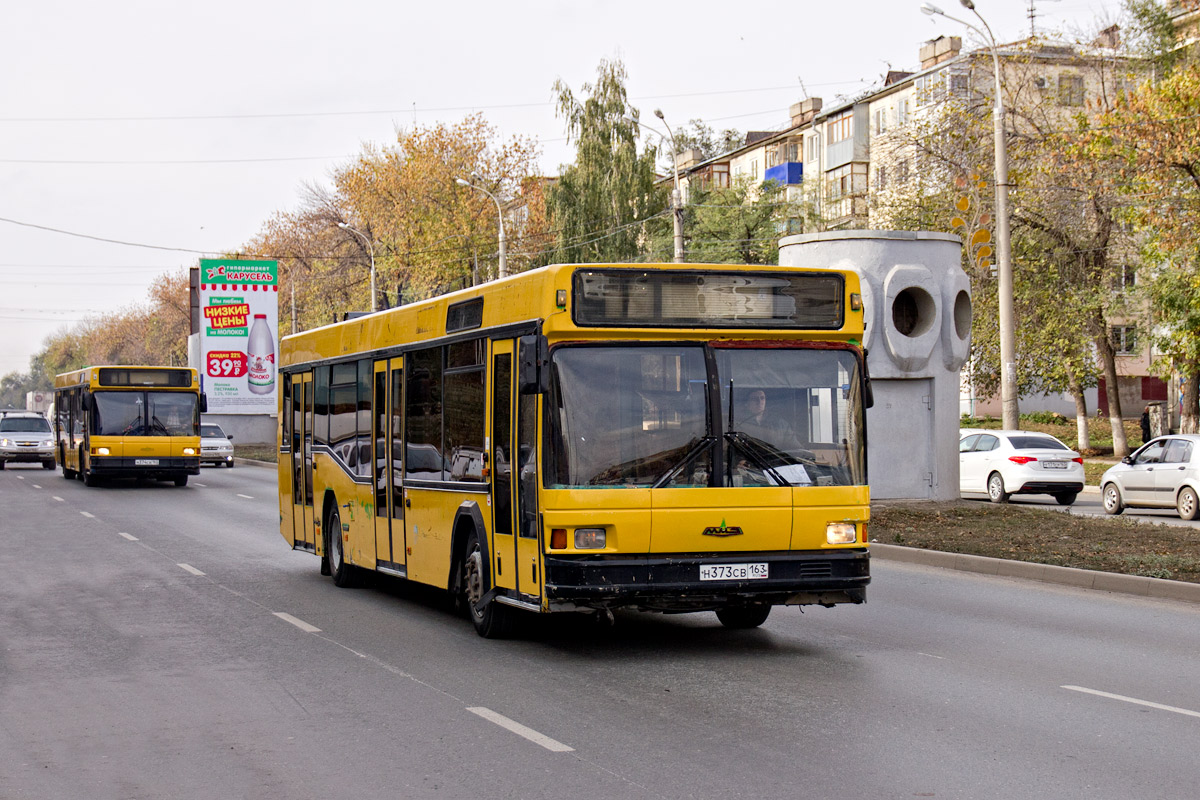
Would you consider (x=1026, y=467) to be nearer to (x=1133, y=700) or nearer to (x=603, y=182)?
(x=1133, y=700)

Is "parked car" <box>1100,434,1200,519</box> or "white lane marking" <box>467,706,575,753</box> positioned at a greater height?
"parked car" <box>1100,434,1200,519</box>

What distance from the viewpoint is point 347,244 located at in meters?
79.5

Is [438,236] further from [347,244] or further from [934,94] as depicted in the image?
[934,94]

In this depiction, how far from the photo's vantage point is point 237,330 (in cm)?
5400

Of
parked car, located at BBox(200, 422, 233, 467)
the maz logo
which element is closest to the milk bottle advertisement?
parked car, located at BBox(200, 422, 233, 467)

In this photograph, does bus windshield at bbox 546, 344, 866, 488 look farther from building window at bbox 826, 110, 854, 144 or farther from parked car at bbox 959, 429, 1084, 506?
building window at bbox 826, 110, 854, 144

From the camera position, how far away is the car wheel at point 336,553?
14492mm

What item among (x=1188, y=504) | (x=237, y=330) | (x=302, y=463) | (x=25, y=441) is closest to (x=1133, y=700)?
(x=302, y=463)

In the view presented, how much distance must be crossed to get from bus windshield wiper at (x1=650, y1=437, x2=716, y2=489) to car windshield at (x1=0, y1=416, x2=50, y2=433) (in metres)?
42.7

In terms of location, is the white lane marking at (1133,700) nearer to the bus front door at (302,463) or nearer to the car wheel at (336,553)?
the car wheel at (336,553)

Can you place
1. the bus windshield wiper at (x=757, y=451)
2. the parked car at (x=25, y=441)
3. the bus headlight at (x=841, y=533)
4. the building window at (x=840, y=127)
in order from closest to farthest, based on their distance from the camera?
the bus windshield wiper at (x=757, y=451) < the bus headlight at (x=841, y=533) < the parked car at (x=25, y=441) < the building window at (x=840, y=127)

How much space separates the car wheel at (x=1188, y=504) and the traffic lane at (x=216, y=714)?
16.2 meters

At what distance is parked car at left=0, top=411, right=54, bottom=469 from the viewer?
154 ft

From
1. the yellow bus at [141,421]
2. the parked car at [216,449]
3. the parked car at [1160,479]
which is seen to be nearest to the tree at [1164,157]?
the parked car at [1160,479]
